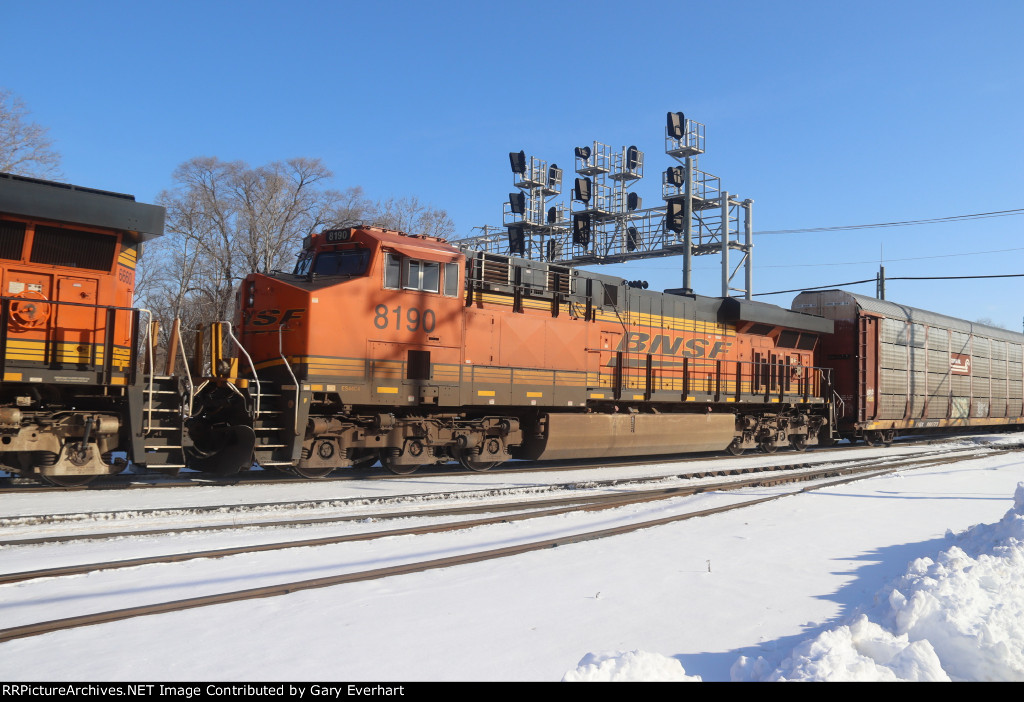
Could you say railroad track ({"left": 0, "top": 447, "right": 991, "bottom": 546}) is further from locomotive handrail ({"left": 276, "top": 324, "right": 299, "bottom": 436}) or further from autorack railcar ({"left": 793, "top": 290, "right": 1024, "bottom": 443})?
autorack railcar ({"left": 793, "top": 290, "right": 1024, "bottom": 443})

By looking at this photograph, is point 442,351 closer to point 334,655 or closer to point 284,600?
point 284,600

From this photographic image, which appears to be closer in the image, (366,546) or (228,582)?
(228,582)

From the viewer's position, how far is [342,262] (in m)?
11.5

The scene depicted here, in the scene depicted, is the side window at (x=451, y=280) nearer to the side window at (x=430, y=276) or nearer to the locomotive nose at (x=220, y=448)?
the side window at (x=430, y=276)

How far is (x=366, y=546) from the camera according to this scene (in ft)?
22.7

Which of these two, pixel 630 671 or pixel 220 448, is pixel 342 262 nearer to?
pixel 220 448

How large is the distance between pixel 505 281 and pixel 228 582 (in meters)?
8.55

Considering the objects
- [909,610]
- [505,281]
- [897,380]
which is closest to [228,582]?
[909,610]

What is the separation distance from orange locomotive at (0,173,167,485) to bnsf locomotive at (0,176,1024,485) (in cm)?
2

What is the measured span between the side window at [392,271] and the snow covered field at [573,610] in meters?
4.70

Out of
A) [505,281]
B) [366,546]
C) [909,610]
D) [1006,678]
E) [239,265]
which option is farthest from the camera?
[239,265]

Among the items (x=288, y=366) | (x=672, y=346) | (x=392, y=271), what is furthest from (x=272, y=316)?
(x=672, y=346)

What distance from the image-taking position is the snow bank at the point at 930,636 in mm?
3613

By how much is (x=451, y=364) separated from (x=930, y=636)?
8.80 m
